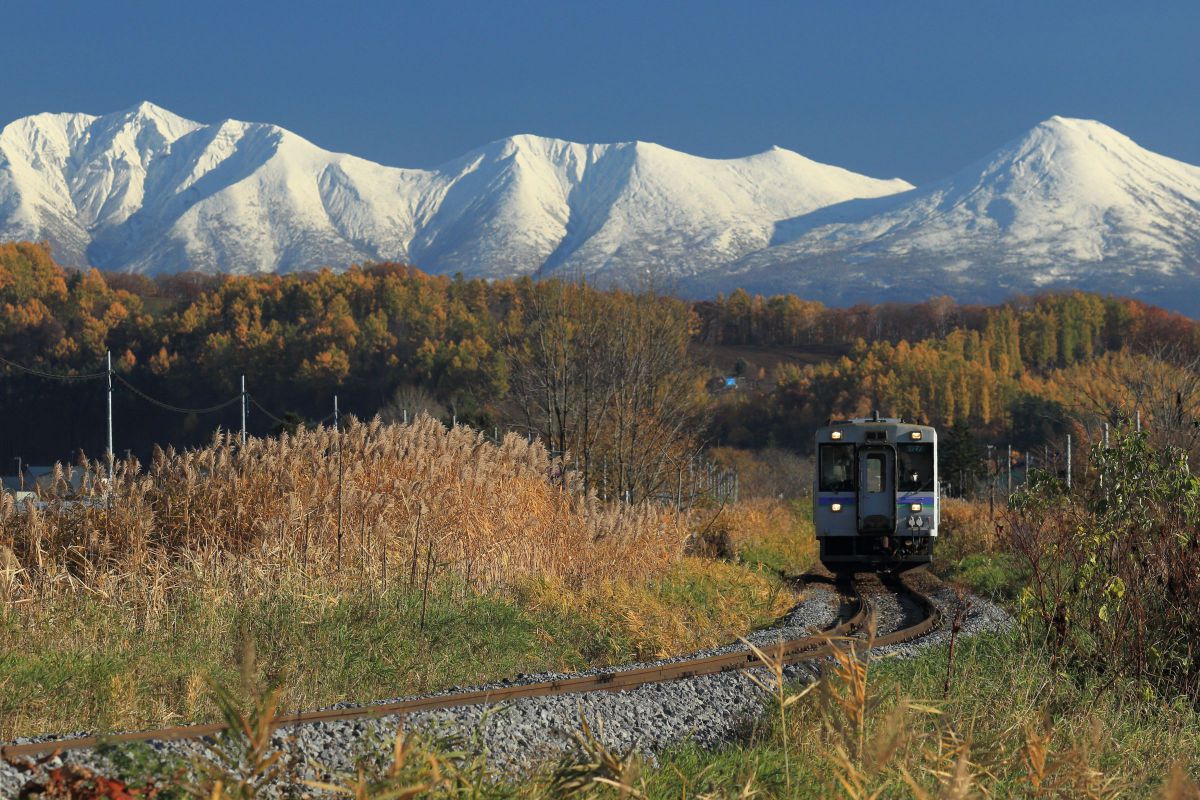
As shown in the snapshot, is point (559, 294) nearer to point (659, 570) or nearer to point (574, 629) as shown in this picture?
point (659, 570)

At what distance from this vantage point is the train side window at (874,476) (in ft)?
71.9

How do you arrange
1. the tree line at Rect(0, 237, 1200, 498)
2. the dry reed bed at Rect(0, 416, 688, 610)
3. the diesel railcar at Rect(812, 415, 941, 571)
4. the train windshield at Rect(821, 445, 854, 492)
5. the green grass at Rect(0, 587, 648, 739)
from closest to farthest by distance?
1. the green grass at Rect(0, 587, 648, 739)
2. the dry reed bed at Rect(0, 416, 688, 610)
3. the diesel railcar at Rect(812, 415, 941, 571)
4. the train windshield at Rect(821, 445, 854, 492)
5. the tree line at Rect(0, 237, 1200, 498)

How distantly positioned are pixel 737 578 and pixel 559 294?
10376 millimetres

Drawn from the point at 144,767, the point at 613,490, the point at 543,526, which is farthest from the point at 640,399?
the point at 144,767

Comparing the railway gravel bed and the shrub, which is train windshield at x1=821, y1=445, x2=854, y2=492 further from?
the shrub

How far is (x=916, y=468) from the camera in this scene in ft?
71.9

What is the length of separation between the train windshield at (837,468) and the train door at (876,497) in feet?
0.57

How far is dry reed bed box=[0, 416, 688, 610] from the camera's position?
32.9 ft

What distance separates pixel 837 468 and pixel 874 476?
0.61 meters

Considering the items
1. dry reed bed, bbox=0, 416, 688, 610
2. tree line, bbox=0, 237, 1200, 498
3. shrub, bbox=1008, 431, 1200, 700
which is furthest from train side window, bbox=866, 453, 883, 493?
tree line, bbox=0, 237, 1200, 498

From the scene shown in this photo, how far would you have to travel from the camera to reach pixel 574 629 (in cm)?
1159

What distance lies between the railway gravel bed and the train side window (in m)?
11.4

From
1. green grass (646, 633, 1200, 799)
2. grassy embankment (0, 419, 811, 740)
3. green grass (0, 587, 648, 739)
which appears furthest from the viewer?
grassy embankment (0, 419, 811, 740)

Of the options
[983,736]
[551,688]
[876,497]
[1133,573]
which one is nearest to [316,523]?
[551,688]
